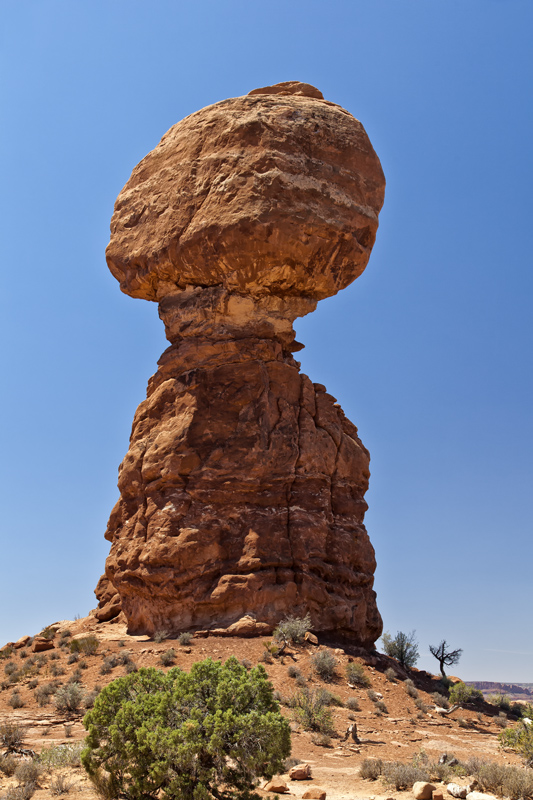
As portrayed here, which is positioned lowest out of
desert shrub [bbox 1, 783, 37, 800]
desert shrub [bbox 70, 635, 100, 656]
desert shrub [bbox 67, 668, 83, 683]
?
desert shrub [bbox 1, 783, 37, 800]

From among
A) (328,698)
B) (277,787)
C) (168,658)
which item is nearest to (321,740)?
(328,698)

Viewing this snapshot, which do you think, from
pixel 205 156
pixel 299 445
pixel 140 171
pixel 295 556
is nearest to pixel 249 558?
pixel 295 556

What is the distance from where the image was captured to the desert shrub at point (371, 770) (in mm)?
9023

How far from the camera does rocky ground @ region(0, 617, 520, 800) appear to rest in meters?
9.26

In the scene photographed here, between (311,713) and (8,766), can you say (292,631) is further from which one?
(8,766)

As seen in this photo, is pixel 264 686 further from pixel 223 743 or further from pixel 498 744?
pixel 498 744

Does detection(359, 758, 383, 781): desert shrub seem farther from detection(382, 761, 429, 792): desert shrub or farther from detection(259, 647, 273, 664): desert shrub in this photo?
detection(259, 647, 273, 664): desert shrub

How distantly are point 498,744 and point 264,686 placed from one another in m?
7.44

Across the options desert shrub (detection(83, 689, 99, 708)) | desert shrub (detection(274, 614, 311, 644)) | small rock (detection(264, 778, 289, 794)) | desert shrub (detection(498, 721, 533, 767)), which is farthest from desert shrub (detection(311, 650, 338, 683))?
small rock (detection(264, 778, 289, 794))

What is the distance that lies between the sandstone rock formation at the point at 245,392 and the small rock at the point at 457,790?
27.3ft

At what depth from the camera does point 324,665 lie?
14.5 meters

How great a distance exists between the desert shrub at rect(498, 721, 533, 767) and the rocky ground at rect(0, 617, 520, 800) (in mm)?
266

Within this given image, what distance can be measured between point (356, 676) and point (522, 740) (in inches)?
198

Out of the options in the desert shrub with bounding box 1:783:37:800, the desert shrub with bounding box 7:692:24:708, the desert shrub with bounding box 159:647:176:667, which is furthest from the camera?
the desert shrub with bounding box 159:647:176:667
